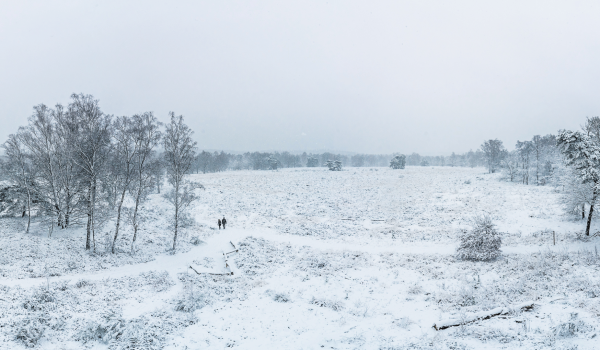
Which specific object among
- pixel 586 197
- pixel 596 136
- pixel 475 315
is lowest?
pixel 475 315

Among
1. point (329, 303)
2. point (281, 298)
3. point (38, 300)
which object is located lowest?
point (281, 298)

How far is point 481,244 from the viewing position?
22.0 m

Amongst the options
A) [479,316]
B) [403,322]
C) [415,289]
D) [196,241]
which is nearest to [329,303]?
[403,322]

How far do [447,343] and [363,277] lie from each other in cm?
966

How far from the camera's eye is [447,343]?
10.4 m

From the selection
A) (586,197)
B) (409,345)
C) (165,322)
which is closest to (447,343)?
(409,345)

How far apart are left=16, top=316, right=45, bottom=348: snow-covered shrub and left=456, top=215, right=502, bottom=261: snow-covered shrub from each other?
25837 millimetres

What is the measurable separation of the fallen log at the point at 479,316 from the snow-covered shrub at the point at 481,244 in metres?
9.85

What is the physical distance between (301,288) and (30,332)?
13.0 metres

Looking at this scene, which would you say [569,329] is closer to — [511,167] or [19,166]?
[19,166]

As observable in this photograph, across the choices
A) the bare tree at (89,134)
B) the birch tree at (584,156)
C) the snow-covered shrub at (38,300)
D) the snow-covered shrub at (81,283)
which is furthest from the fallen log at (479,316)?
the bare tree at (89,134)

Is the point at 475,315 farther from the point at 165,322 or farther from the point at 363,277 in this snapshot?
the point at 165,322

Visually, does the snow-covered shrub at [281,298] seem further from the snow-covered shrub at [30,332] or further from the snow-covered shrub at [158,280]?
the snow-covered shrub at [30,332]

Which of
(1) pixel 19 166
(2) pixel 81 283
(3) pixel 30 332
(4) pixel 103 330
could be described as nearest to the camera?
(3) pixel 30 332
